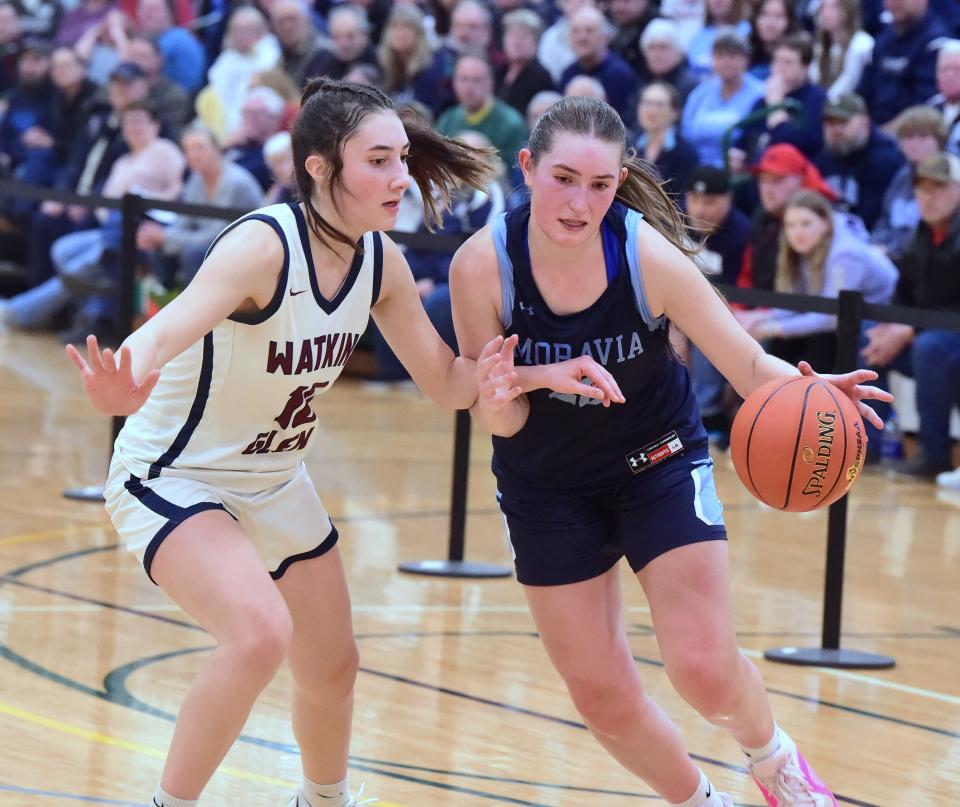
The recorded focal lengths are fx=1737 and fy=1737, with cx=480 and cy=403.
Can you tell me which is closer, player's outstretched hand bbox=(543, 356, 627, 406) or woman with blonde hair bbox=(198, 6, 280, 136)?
player's outstretched hand bbox=(543, 356, 627, 406)

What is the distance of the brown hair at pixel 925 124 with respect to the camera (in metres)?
9.23

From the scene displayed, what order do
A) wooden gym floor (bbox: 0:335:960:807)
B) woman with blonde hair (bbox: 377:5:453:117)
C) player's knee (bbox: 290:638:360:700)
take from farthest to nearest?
woman with blonde hair (bbox: 377:5:453:117) < wooden gym floor (bbox: 0:335:960:807) < player's knee (bbox: 290:638:360:700)

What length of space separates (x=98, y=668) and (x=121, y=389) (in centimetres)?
222

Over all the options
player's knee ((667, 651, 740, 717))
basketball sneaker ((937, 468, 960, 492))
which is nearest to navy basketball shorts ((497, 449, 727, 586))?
player's knee ((667, 651, 740, 717))

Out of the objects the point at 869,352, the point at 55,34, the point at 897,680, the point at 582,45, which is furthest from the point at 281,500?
the point at 55,34

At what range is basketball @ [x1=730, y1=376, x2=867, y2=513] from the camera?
370 cm

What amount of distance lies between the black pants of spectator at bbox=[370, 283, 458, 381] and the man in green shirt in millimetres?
1109

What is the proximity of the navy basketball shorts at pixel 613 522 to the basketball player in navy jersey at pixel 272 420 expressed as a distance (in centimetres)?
32

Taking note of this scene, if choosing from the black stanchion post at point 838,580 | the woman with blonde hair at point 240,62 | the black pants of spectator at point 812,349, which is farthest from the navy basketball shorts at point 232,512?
the woman with blonde hair at point 240,62

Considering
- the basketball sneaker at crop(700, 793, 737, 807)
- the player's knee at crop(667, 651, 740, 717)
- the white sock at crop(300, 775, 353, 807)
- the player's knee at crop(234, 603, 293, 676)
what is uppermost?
the player's knee at crop(234, 603, 293, 676)

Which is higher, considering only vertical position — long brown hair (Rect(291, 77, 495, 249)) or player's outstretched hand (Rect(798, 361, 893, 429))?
long brown hair (Rect(291, 77, 495, 249))

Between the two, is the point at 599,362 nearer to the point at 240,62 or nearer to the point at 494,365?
the point at 494,365

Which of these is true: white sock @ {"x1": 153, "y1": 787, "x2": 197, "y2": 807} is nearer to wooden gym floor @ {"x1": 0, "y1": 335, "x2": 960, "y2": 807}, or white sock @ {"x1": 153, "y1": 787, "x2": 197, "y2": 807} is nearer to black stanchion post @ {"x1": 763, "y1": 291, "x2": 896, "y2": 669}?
wooden gym floor @ {"x1": 0, "y1": 335, "x2": 960, "y2": 807}

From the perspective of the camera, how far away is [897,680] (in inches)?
220
